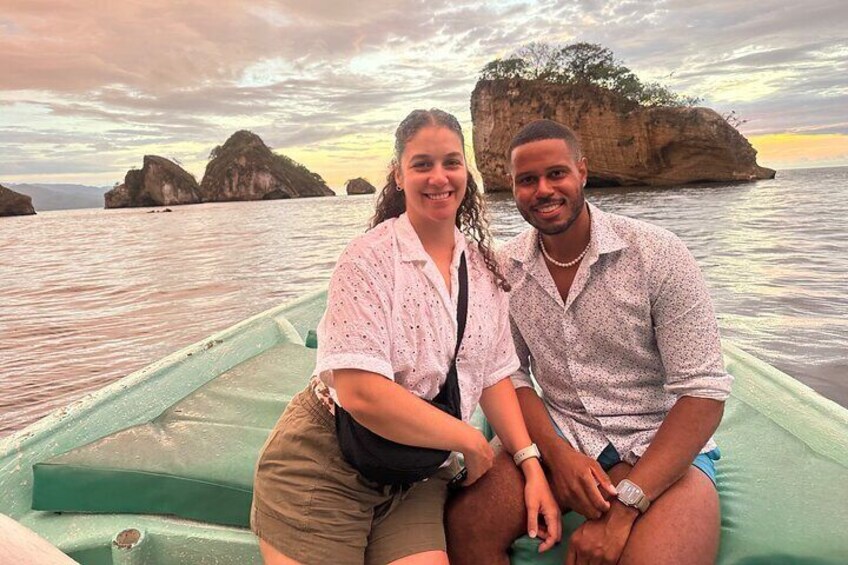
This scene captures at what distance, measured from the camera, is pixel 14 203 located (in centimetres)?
7688

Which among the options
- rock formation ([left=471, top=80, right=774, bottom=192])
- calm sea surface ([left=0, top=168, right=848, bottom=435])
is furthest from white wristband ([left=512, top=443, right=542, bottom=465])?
rock formation ([left=471, top=80, right=774, bottom=192])

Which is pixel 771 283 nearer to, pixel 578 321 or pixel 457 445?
pixel 578 321

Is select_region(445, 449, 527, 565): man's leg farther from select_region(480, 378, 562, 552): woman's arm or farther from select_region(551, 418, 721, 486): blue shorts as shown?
select_region(551, 418, 721, 486): blue shorts

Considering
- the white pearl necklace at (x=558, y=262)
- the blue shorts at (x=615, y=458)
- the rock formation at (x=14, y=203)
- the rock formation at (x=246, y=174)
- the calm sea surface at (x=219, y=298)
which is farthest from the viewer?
the rock formation at (x=246, y=174)

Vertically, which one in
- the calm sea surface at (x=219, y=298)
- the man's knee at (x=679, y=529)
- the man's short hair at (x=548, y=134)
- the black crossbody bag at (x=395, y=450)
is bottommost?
the calm sea surface at (x=219, y=298)

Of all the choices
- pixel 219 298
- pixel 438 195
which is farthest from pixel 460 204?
pixel 219 298

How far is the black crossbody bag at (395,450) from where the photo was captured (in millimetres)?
1406

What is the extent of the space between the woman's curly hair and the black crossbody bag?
21 centimetres

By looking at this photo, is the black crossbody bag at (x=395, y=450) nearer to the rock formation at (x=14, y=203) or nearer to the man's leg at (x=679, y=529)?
the man's leg at (x=679, y=529)

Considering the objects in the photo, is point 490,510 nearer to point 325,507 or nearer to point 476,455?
point 476,455

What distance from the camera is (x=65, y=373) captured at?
5285mm

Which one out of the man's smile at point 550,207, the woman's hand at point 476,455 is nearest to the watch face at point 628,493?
the woman's hand at point 476,455

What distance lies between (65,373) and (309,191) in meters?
108

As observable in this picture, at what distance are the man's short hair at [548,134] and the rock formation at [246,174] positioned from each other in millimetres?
100450
